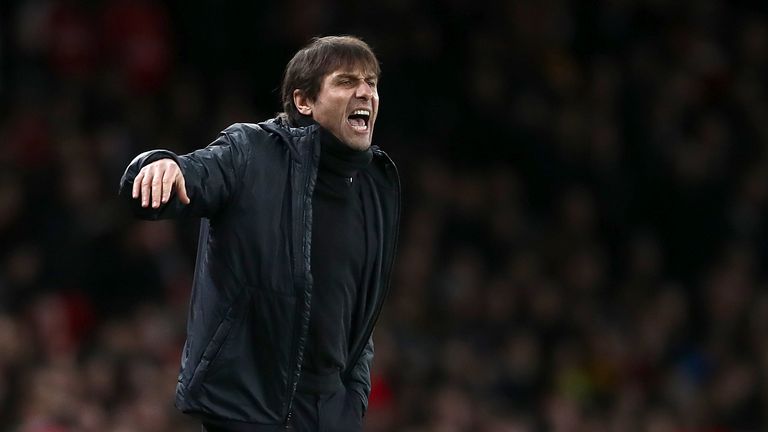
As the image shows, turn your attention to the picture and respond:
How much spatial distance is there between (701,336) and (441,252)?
180 cm

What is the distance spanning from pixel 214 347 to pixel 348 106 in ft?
2.68

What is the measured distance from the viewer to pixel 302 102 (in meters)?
4.74

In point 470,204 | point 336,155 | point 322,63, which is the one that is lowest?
point 470,204

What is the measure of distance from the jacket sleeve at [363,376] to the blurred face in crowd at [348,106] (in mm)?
671

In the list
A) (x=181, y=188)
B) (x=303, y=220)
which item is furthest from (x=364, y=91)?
(x=181, y=188)

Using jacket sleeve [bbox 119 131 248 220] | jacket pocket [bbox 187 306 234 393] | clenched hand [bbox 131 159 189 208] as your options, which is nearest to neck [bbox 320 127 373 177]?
jacket sleeve [bbox 119 131 248 220]

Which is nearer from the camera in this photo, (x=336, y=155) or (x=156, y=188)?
(x=156, y=188)

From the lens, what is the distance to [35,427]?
25.8 ft

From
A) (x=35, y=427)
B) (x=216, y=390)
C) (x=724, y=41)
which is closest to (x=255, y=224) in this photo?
(x=216, y=390)

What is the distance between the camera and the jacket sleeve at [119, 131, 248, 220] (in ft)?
13.4

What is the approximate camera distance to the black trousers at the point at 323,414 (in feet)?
15.0

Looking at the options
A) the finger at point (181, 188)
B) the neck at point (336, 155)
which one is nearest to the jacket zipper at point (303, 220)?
the neck at point (336, 155)

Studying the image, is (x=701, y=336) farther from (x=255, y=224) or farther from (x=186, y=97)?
(x=255, y=224)

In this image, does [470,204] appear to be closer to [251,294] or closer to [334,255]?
[334,255]
